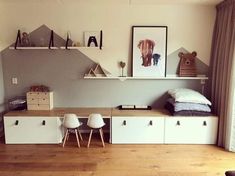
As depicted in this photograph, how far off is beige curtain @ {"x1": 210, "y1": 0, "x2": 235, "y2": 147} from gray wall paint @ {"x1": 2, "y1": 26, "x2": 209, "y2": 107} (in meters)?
0.41

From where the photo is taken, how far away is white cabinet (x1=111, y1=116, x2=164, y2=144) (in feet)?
11.6

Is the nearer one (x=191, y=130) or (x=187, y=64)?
(x=191, y=130)

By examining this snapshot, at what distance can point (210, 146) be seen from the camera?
139 inches

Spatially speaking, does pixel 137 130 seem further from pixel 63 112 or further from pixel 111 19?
pixel 111 19

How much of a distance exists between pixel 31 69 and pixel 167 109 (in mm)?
2397

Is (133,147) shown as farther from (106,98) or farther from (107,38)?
(107,38)

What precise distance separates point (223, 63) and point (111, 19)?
6.15ft

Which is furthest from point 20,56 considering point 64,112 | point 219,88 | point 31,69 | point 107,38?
point 219,88

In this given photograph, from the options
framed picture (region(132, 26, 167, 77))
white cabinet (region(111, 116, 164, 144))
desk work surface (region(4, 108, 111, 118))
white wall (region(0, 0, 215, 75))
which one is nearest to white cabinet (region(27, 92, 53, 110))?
desk work surface (region(4, 108, 111, 118))

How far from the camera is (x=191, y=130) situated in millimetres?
3580

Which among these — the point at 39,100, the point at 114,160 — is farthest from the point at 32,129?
the point at 114,160

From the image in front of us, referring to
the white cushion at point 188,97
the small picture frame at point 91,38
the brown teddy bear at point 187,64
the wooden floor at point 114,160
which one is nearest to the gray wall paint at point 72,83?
the brown teddy bear at point 187,64

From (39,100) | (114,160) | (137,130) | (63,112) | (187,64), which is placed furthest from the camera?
(187,64)

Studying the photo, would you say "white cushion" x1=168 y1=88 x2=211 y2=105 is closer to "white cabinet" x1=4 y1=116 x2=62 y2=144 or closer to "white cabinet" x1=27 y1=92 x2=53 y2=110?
"white cabinet" x1=4 y1=116 x2=62 y2=144
